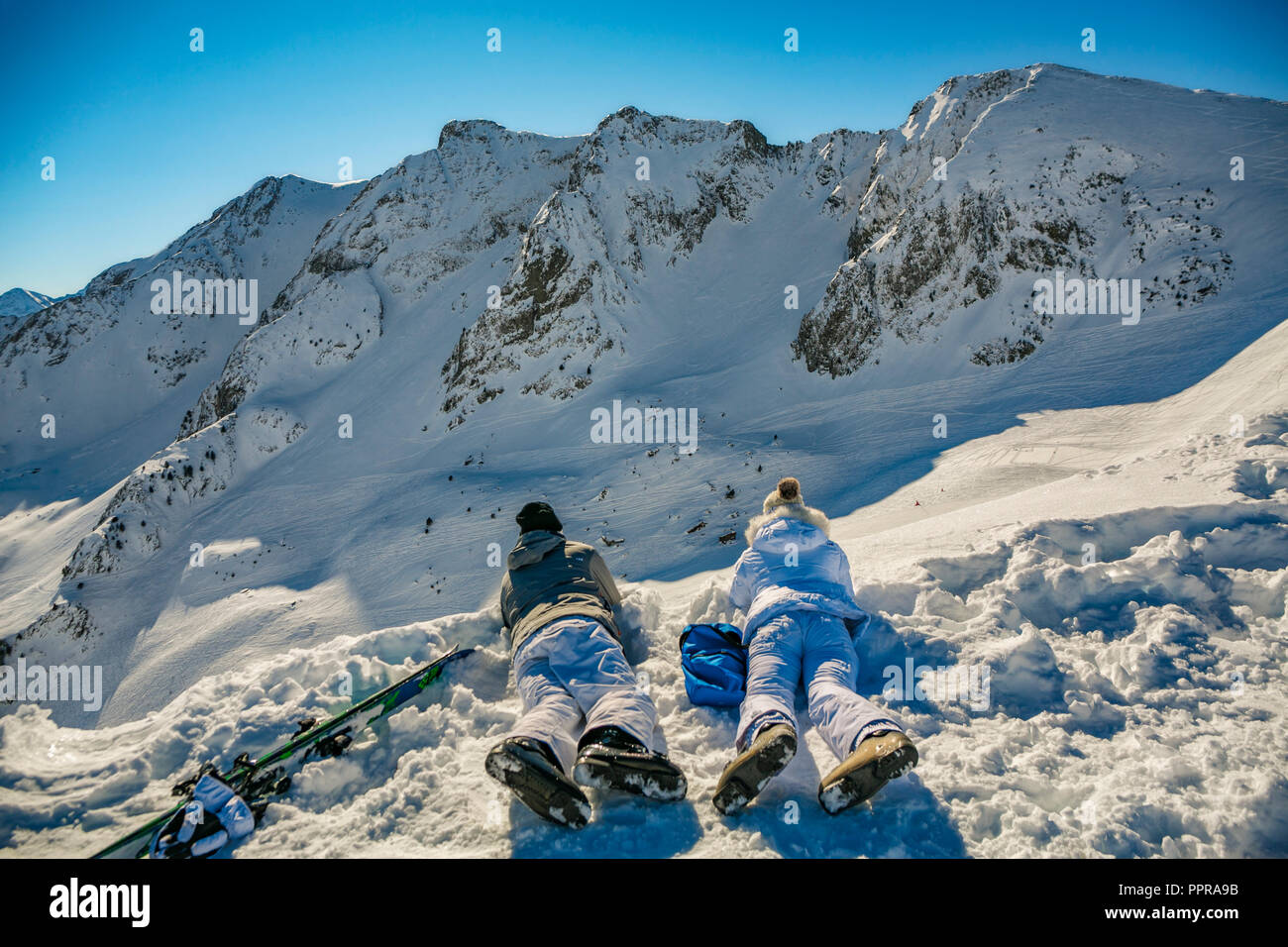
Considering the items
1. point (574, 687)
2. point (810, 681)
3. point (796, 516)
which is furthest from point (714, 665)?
point (796, 516)

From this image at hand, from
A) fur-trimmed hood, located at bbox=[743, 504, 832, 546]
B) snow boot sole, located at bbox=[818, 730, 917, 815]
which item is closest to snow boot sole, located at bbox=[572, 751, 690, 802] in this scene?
snow boot sole, located at bbox=[818, 730, 917, 815]

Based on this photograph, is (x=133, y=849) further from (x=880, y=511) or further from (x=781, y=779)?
(x=880, y=511)

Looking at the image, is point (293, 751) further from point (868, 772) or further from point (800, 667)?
point (868, 772)

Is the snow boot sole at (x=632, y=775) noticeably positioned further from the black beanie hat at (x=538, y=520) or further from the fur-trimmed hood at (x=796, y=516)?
the black beanie hat at (x=538, y=520)

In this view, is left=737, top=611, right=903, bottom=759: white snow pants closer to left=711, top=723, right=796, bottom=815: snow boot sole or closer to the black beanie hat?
left=711, top=723, right=796, bottom=815: snow boot sole

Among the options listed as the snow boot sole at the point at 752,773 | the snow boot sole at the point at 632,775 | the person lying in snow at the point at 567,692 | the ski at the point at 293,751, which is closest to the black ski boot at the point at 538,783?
the person lying in snow at the point at 567,692

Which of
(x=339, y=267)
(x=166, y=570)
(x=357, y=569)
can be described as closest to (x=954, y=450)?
(x=357, y=569)

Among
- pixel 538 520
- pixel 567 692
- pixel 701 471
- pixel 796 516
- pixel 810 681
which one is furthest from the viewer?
pixel 701 471
